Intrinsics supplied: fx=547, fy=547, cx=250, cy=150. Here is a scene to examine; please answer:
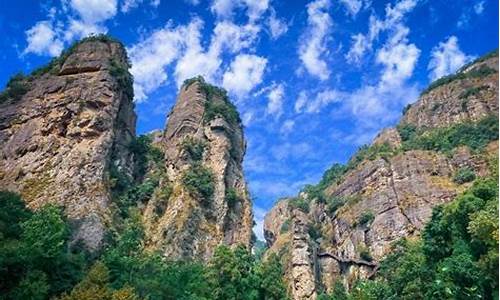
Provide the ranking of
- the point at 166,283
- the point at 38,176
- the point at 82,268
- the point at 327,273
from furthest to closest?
the point at 327,273
the point at 38,176
the point at 166,283
the point at 82,268

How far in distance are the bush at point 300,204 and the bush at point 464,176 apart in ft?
91.3

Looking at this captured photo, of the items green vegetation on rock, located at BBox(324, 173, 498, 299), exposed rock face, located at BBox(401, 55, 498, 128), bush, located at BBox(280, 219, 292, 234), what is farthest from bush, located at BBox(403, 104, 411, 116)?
green vegetation on rock, located at BBox(324, 173, 498, 299)

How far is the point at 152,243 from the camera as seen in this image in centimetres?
5119

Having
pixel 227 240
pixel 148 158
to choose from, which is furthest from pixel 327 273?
pixel 148 158

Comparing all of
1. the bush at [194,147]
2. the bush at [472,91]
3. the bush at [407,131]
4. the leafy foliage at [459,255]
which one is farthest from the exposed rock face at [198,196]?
the bush at [472,91]

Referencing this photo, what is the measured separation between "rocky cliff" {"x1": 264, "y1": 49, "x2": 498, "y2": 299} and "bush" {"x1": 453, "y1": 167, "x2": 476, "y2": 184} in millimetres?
142

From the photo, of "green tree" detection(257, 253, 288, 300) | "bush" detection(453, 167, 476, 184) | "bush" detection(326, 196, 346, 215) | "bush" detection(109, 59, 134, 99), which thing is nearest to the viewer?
"green tree" detection(257, 253, 288, 300)

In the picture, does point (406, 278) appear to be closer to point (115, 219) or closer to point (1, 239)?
point (115, 219)

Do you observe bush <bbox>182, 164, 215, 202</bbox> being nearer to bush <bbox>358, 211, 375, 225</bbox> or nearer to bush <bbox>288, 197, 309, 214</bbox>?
bush <bbox>358, 211, 375, 225</bbox>

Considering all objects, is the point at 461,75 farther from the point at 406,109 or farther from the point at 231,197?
the point at 231,197

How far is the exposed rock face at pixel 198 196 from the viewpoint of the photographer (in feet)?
171

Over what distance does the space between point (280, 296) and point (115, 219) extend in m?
16.1

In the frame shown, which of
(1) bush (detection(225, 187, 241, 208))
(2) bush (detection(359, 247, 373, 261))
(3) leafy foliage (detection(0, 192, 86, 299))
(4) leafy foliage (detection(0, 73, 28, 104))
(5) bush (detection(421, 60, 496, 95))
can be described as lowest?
(3) leafy foliage (detection(0, 192, 86, 299))

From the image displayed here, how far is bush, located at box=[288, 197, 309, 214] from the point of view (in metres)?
92.2
